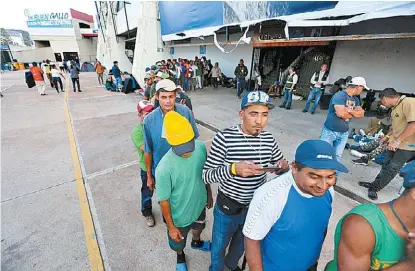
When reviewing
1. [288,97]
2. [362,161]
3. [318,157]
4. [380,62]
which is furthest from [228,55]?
[318,157]

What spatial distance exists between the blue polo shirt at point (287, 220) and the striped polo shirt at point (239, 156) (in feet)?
1.35

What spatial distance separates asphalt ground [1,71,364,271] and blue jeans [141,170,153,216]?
0.16 m

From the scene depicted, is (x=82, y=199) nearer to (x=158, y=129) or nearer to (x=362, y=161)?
(x=158, y=129)

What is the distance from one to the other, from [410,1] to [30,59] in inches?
2076

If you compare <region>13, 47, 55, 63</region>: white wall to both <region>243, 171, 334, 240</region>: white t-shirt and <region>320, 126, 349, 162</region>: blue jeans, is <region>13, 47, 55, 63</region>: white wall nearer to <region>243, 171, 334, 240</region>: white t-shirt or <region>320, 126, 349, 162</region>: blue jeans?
<region>320, 126, 349, 162</region>: blue jeans

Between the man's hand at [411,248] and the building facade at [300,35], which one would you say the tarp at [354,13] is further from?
the man's hand at [411,248]

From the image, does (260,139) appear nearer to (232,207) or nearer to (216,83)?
(232,207)

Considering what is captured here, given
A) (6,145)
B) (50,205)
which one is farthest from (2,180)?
(6,145)

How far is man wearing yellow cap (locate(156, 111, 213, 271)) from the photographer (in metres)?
1.58

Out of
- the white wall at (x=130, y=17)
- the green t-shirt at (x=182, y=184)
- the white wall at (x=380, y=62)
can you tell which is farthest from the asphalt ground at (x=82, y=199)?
the white wall at (x=130, y=17)

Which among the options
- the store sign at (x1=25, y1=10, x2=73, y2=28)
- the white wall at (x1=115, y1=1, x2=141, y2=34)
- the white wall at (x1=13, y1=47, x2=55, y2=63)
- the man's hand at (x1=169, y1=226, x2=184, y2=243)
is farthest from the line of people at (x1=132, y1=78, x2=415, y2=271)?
the white wall at (x1=13, y1=47, x2=55, y2=63)

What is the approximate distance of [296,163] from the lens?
117 centimetres

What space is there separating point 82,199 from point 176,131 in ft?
9.07

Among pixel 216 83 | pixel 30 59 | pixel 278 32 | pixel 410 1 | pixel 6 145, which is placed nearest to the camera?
pixel 410 1
